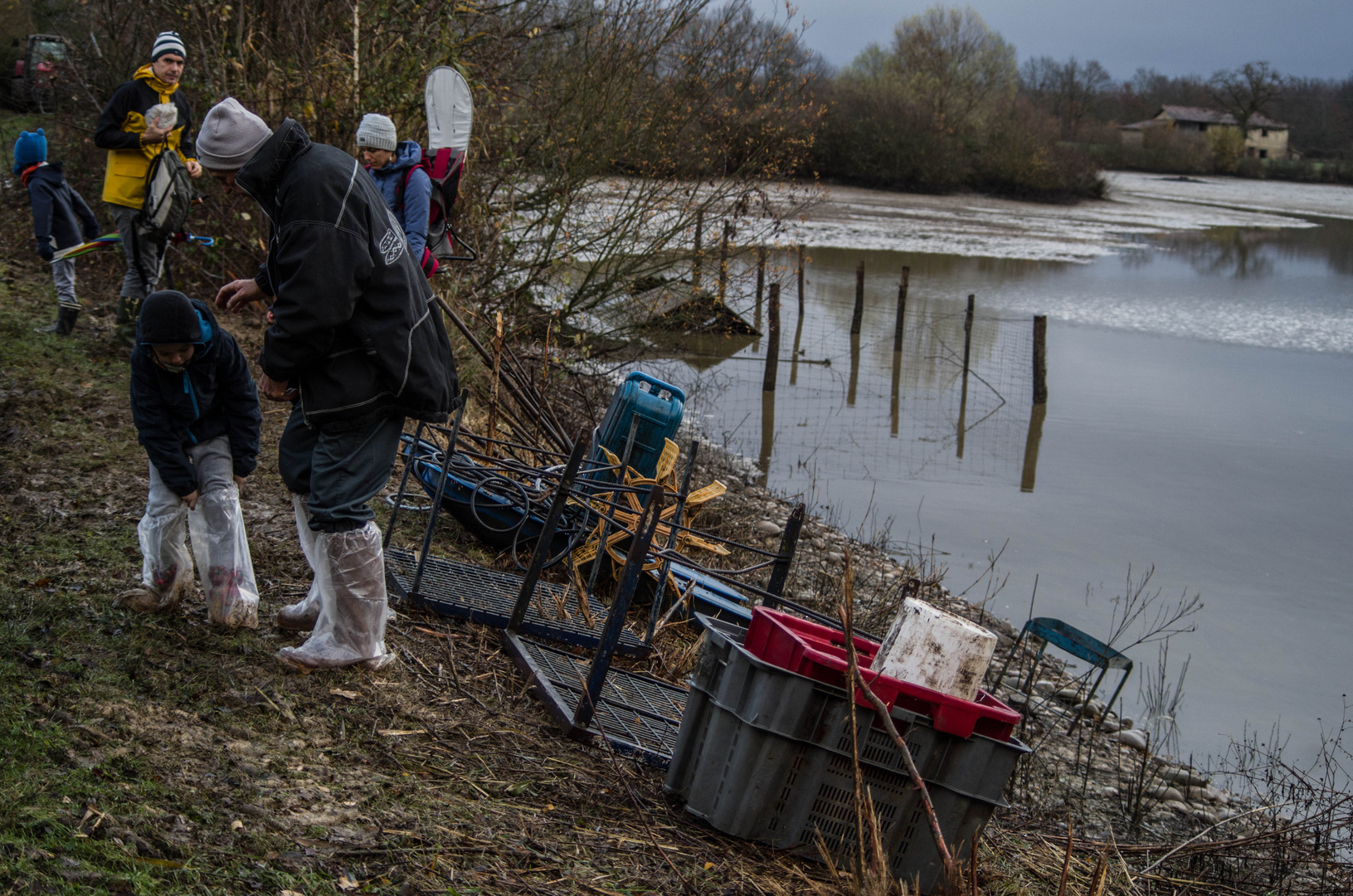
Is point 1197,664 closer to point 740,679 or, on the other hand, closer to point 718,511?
point 718,511

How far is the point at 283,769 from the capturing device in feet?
9.75

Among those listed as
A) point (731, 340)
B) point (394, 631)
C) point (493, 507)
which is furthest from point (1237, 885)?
point (731, 340)

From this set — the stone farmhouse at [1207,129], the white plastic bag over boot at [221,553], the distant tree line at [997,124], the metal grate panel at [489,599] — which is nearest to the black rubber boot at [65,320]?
the metal grate panel at [489,599]

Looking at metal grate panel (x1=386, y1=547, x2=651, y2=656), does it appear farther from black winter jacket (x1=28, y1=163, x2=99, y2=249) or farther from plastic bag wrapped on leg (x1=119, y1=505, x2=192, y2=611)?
black winter jacket (x1=28, y1=163, x2=99, y2=249)

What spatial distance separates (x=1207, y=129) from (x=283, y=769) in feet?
297

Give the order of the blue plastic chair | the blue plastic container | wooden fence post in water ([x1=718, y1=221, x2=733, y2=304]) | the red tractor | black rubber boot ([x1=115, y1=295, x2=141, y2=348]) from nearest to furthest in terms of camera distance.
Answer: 1. the blue plastic chair
2. the blue plastic container
3. black rubber boot ([x1=115, y1=295, x2=141, y2=348])
4. the red tractor
5. wooden fence post in water ([x1=718, y1=221, x2=733, y2=304])

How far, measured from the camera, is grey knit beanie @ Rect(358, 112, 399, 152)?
6.34 meters

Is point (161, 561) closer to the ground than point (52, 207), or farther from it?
closer to the ground

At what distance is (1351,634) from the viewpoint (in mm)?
8523

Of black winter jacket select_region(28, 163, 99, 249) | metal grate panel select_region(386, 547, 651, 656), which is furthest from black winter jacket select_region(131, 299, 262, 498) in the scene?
black winter jacket select_region(28, 163, 99, 249)

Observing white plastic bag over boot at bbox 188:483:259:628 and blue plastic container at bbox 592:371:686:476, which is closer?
white plastic bag over boot at bbox 188:483:259:628

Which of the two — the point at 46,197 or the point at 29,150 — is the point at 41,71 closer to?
the point at 29,150

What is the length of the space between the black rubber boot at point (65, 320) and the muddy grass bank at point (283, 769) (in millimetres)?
2644

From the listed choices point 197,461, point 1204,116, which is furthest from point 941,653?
point 1204,116
